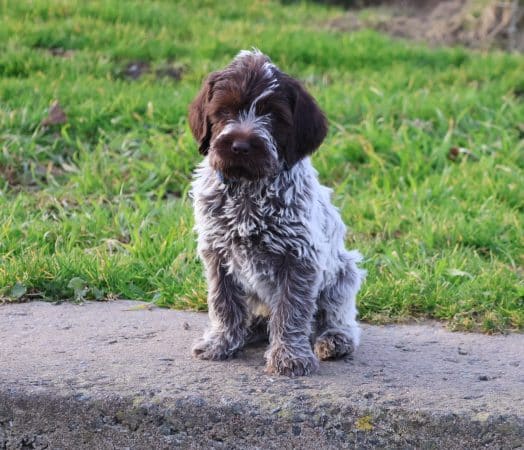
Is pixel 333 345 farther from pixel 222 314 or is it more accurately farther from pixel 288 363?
pixel 222 314

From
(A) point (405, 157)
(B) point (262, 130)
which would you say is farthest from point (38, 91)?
(B) point (262, 130)

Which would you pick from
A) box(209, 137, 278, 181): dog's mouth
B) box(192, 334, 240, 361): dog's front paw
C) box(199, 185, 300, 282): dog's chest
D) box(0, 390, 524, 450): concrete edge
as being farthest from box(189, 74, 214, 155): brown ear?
box(0, 390, 524, 450): concrete edge

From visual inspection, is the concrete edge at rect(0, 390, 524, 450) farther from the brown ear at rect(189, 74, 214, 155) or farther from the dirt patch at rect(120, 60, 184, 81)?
the dirt patch at rect(120, 60, 184, 81)

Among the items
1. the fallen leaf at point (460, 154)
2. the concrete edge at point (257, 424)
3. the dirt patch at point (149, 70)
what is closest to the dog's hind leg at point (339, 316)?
the concrete edge at point (257, 424)

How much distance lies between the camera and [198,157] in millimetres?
7812

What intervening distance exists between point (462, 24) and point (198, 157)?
5539mm

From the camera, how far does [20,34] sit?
9.73m

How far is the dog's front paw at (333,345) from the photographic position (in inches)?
192

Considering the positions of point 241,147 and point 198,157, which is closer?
point 241,147

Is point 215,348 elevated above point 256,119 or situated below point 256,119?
below

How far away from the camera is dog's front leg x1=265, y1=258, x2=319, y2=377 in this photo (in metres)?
4.55

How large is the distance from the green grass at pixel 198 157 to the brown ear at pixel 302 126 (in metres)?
1.52

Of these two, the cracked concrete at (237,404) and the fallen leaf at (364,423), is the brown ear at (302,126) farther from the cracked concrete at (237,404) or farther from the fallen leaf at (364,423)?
the fallen leaf at (364,423)

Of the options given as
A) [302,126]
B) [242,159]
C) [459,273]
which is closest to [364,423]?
[242,159]
